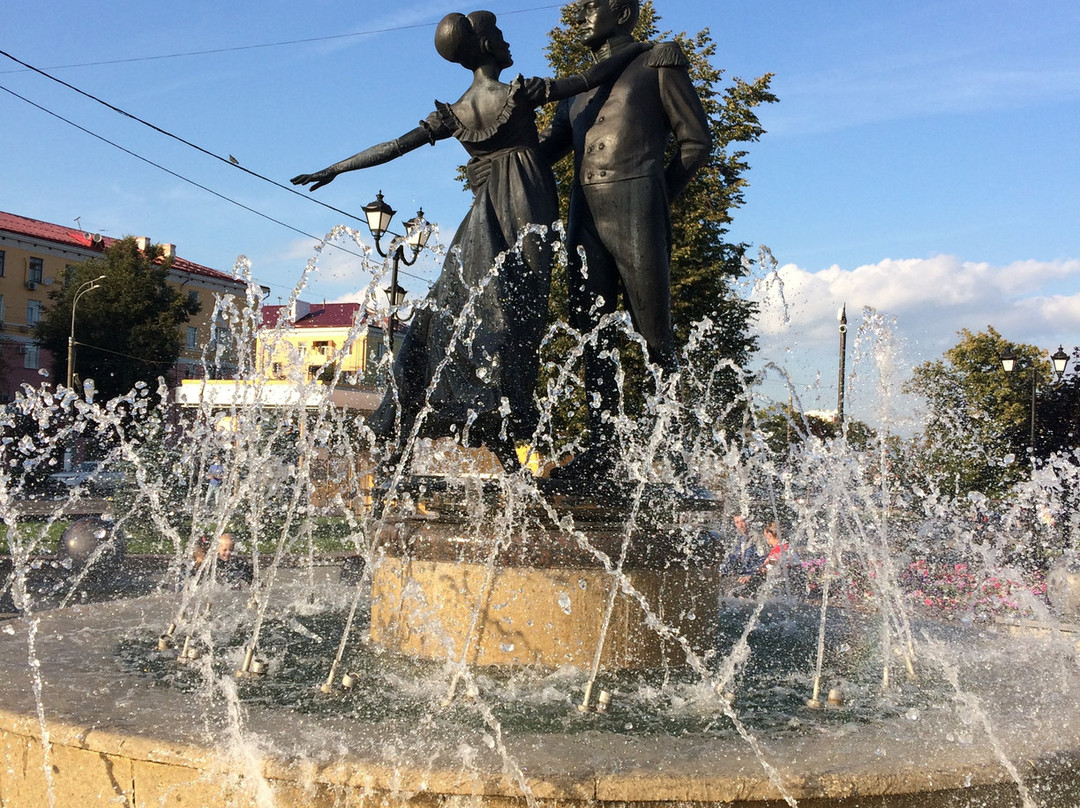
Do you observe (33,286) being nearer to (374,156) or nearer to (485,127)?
(374,156)

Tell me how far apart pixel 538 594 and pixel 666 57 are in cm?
262

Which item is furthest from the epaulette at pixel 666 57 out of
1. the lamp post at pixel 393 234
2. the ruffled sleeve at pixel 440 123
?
the lamp post at pixel 393 234

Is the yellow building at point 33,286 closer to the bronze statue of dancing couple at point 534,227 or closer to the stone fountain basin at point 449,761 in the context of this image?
the bronze statue of dancing couple at point 534,227

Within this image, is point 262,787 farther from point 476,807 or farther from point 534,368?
point 534,368

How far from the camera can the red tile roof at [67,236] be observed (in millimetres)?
51125

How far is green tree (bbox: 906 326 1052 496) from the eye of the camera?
2150cm

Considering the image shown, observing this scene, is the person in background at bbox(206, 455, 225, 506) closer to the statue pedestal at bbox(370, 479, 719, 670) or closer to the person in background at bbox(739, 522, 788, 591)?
the person in background at bbox(739, 522, 788, 591)

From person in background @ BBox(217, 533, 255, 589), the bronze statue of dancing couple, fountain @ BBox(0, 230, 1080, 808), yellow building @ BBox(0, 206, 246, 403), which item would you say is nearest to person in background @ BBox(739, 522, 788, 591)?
fountain @ BBox(0, 230, 1080, 808)

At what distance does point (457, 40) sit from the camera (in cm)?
478

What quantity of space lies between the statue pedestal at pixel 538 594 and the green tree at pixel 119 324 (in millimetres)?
38528

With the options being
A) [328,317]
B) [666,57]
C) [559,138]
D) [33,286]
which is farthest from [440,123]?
[328,317]

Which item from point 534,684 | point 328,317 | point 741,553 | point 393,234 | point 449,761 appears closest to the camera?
point 449,761

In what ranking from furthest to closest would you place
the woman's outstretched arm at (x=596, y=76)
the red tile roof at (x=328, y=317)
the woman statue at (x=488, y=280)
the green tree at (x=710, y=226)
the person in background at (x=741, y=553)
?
1. the red tile roof at (x=328, y=317)
2. the green tree at (x=710, y=226)
3. the person in background at (x=741, y=553)
4. the woman's outstretched arm at (x=596, y=76)
5. the woman statue at (x=488, y=280)

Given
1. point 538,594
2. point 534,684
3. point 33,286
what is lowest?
point 534,684
